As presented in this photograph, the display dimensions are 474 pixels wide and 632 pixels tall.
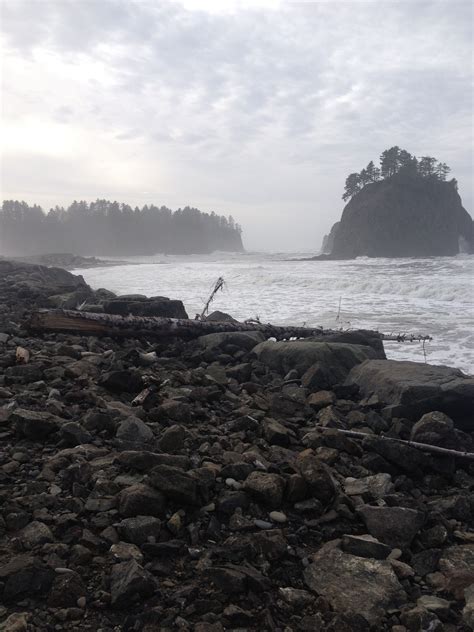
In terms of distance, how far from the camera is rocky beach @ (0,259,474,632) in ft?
5.98

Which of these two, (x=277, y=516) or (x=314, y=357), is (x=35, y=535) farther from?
(x=314, y=357)

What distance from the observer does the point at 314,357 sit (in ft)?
19.4

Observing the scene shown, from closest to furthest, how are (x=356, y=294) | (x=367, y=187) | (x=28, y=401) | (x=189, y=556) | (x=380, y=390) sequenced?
(x=189, y=556), (x=28, y=401), (x=380, y=390), (x=356, y=294), (x=367, y=187)

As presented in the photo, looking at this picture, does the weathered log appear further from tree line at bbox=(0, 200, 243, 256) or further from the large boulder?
tree line at bbox=(0, 200, 243, 256)

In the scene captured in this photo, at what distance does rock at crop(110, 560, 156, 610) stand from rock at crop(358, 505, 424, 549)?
133 centimetres

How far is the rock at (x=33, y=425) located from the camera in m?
2.98

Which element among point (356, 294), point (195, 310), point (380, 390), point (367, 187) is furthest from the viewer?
point (367, 187)

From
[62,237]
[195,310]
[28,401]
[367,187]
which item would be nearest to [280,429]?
[28,401]

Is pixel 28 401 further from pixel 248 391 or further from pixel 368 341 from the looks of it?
pixel 368 341

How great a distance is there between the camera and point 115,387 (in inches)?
169

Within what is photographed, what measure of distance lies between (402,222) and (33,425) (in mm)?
91264

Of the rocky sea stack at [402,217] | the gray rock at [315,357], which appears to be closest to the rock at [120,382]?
the gray rock at [315,357]

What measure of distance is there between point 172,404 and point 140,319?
3.62 meters

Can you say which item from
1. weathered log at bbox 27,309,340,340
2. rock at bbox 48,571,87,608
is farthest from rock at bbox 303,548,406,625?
weathered log at bbox 27,309,340,340
